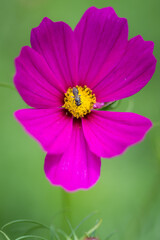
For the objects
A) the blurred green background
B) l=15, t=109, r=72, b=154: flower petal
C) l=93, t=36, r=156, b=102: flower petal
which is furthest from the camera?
the blurred green background

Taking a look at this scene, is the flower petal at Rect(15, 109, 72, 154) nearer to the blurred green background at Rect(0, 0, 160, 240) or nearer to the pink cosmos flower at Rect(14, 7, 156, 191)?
the pink cosmos flower at Rect(14, 7, 156, 191)

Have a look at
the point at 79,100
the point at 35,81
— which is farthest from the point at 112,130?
the point at 35,81

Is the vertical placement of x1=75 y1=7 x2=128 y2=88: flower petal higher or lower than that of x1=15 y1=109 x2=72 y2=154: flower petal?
higher

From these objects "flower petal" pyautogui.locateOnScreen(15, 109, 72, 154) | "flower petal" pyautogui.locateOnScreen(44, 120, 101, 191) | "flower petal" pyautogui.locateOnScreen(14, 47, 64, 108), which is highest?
"flower petal" pyautogui.locateOnScreen(14, 47, 64, 108)

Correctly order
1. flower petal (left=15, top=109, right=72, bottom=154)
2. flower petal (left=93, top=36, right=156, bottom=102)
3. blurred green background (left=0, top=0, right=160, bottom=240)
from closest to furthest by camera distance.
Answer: flower petal (left=15, top=109, right=72, bottom=154) → flower petal (left=93, top=36, right=156, bottom=102) → blurred green background (left=0, top=0, right=160, bottom=240)

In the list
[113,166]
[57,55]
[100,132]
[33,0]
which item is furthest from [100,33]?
[33,0]

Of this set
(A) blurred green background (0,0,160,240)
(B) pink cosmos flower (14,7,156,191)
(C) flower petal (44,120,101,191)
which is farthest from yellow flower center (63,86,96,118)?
(A) blurred green background (0,0,160,240)
